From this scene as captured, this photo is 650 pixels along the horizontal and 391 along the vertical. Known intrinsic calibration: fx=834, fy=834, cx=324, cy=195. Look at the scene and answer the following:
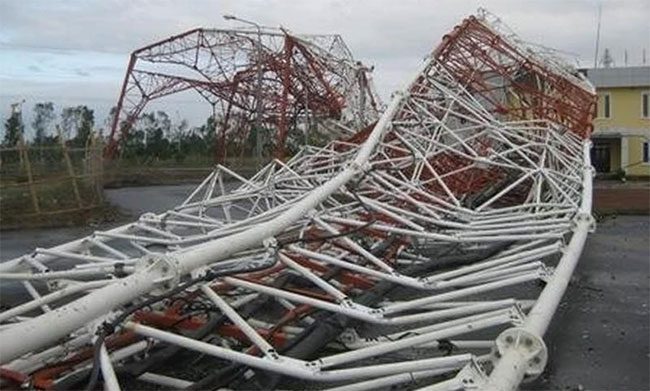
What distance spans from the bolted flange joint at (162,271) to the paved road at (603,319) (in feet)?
8.36

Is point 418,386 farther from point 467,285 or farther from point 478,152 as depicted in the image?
point 478,152

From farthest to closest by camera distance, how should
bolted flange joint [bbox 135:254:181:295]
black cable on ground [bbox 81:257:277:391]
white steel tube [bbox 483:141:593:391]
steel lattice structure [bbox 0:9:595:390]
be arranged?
black cable on ground [bbox 81:257:277:391] < steel lattice structure [bbox 0:9:595:390] < bolted flange joint [bbox 135:254:181:295] < white steel tube [bbox 483:141:593:391]

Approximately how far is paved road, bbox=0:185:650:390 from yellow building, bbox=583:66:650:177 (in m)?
29.7

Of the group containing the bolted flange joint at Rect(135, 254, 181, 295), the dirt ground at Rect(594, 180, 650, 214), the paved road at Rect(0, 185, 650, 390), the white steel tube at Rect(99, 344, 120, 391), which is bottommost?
the dirt ground at Rect(594, 180, 650, 214)

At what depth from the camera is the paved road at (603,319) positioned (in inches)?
230

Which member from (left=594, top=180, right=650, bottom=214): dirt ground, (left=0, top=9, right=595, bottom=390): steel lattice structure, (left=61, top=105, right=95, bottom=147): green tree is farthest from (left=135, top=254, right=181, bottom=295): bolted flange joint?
(left=61, top=105, right=95, bottom=147): green tree

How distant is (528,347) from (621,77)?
42.3 metres

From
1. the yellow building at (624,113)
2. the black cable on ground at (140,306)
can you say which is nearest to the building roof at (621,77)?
the yellow building at (624,113)

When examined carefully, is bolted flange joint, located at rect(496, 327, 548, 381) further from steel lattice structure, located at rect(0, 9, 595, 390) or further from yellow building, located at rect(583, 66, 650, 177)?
yellow building, located at rect(583, 66, 650, 177)

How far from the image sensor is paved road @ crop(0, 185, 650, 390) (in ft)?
19.1

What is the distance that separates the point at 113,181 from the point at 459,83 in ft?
72.7

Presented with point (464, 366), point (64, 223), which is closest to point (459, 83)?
point (464, 366)

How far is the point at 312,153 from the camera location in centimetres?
1177

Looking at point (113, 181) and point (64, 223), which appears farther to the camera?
point (113, 181)
